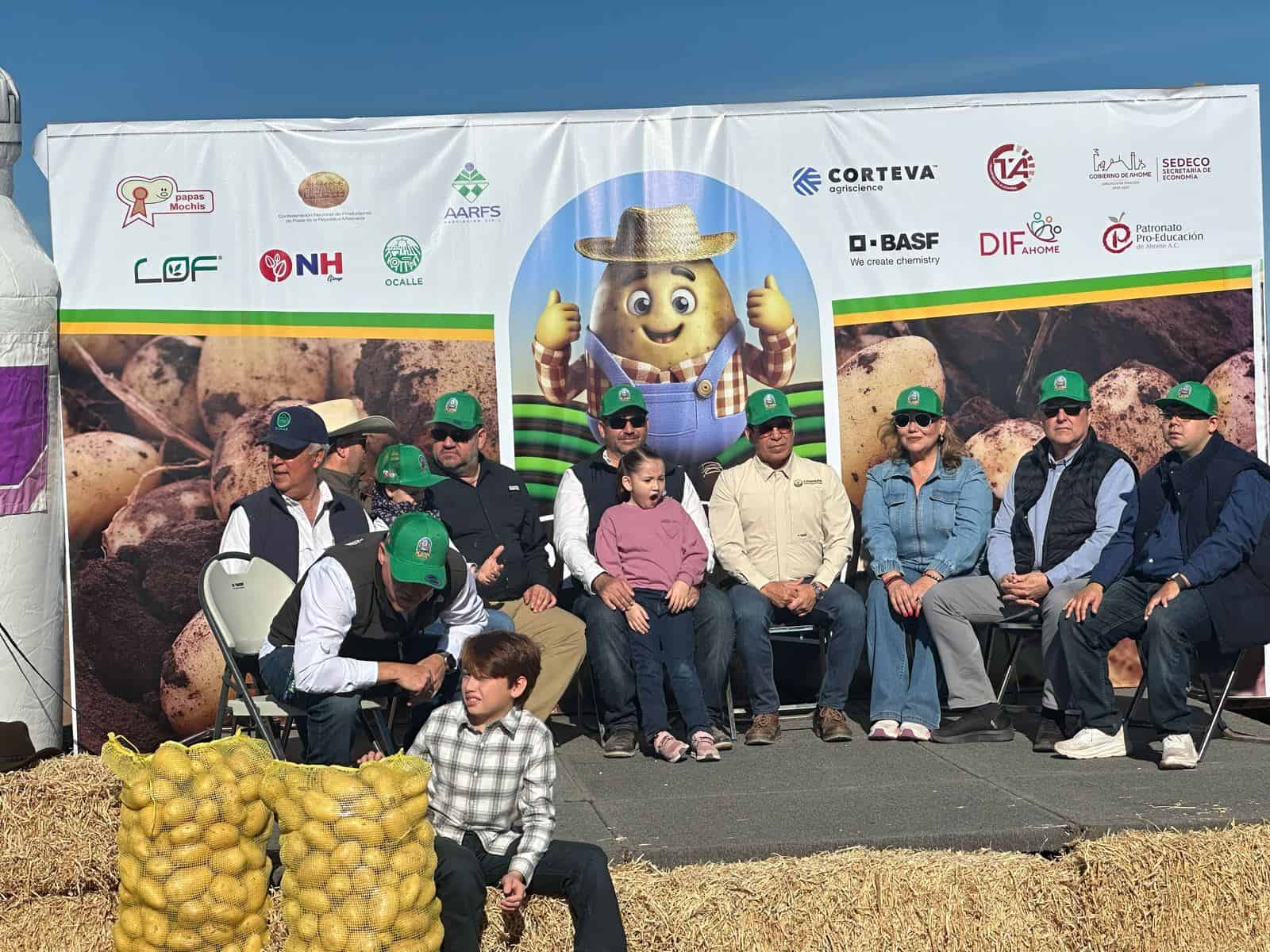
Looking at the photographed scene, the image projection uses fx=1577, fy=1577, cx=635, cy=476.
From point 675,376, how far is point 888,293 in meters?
1.04

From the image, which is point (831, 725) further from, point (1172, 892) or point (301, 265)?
point (301, 265)

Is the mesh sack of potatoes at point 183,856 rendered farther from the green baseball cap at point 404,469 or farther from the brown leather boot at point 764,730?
the brown leather boot at point 764,730

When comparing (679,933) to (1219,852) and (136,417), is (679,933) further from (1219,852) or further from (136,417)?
(136,417)

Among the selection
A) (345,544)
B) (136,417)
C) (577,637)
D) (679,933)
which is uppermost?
(136,417)

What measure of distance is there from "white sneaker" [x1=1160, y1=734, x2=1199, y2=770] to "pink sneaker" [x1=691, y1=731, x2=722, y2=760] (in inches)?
63.6

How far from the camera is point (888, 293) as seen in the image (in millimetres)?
7148

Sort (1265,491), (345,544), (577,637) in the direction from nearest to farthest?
(345,544), (1265,491), (577,637)

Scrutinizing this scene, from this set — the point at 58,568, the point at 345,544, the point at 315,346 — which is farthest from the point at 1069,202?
the point at 58,568

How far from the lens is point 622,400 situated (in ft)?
22.0

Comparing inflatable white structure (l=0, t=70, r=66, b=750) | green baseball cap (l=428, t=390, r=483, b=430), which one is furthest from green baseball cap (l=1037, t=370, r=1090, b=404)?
inflatable white structure (l=0, t=70, r=66, b=750)

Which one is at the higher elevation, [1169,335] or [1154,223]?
[1154,223]

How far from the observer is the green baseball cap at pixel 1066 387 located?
6.40 meters

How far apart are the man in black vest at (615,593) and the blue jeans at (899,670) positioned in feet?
2.02

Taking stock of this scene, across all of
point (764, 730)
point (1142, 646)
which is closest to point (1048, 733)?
point (1142, 646)
